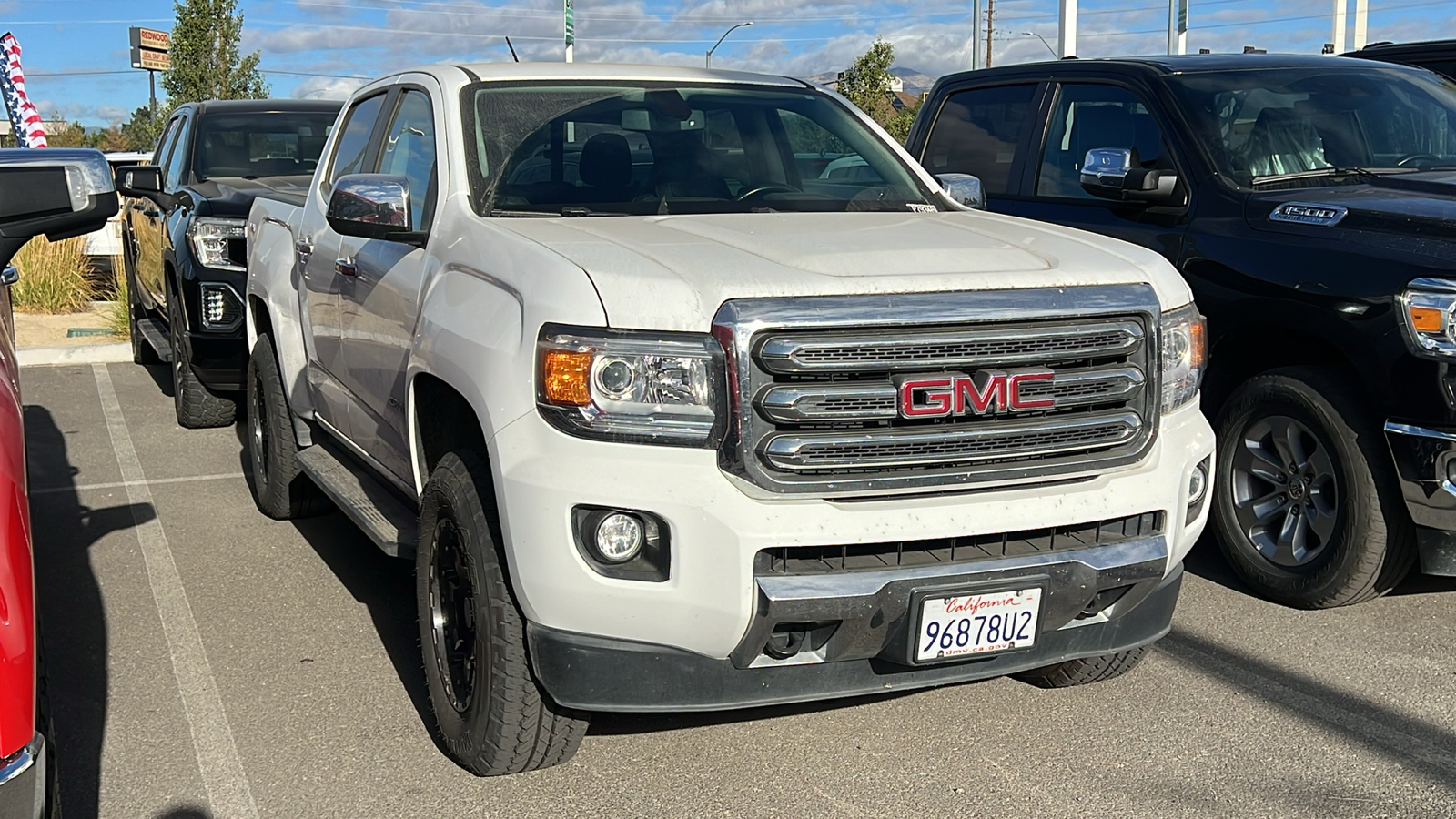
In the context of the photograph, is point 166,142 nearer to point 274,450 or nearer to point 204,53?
point 274,450

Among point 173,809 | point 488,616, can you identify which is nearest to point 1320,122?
point 488,616

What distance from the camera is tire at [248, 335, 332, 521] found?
6.08 meters

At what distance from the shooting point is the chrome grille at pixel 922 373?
3242mm

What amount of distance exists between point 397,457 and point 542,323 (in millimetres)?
1405

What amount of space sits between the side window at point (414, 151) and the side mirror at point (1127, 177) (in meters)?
2.70

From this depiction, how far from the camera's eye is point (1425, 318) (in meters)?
4.58

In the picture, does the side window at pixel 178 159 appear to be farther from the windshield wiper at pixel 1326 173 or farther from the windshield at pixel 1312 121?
the windshield wiper at pixel 1326 173

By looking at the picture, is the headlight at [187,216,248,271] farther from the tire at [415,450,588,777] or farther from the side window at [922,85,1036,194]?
the tire at [415,450,588,777]

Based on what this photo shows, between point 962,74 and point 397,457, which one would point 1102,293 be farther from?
point 962,74

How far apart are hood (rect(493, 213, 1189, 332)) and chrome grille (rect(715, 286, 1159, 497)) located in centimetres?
5

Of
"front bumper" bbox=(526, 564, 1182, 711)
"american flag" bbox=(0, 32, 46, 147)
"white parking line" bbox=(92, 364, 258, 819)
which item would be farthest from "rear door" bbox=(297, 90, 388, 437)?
"american flag" bbox=(0, 32, 46, 147)

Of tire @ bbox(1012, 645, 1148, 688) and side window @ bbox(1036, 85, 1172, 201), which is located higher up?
side window @ bbox(1036, 85, 1172, 201)

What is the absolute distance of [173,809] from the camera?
143 inches

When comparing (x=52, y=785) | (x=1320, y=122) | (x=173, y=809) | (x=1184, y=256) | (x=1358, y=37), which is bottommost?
(x=173, y=809)
